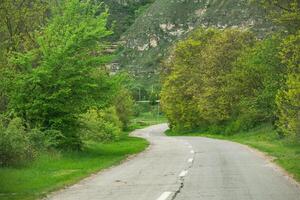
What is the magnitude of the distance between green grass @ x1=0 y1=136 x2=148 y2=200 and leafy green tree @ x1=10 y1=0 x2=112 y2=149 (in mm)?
2262

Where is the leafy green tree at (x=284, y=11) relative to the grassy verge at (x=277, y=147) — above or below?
above

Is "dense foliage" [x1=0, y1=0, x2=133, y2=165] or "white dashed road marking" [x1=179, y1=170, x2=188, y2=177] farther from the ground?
"dense foliage" [x1=0, y1=0, x2=133, y2=165]

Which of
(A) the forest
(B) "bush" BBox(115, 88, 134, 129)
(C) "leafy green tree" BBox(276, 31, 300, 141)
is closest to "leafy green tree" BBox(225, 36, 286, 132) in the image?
(A) the forest

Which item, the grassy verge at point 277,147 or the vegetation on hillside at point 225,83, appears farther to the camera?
the vegetation on hillside at point 225,83

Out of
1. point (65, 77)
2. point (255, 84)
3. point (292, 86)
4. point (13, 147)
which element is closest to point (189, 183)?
point (13, 147)

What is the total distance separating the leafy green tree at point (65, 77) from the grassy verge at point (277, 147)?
956 cm

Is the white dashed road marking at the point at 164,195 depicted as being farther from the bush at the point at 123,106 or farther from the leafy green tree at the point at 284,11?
the bush at the point at 123,106

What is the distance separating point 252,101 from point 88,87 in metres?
24.5

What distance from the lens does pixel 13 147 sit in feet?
69.7

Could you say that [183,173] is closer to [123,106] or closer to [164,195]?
[164,195]

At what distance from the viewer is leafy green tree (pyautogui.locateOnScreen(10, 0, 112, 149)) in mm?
27484

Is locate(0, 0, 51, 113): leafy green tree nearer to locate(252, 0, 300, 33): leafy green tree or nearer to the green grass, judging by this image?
the green grass

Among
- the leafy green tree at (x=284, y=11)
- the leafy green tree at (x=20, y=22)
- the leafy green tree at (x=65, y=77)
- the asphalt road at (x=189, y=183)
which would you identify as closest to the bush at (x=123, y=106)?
the leafy green tree at (x=20, y=22)

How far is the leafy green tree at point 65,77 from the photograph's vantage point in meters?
27.5
